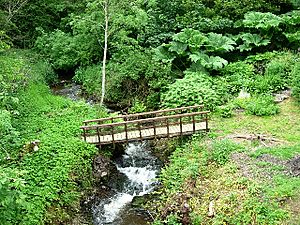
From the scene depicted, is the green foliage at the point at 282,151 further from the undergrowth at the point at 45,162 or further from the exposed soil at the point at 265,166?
the undergrowth at the point at 45,162

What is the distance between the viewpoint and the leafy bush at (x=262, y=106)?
16172 millimetres

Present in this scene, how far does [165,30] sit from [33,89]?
724 cm

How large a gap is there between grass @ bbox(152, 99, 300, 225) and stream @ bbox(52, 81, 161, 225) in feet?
2.99

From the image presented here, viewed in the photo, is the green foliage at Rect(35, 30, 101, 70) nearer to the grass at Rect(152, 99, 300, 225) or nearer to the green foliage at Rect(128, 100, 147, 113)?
the green foliage at Rect(128, 100, 147, 113)

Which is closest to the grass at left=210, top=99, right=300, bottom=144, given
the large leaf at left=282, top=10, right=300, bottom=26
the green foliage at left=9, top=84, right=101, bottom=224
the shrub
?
the shrub

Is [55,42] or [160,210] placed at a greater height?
[55,42]

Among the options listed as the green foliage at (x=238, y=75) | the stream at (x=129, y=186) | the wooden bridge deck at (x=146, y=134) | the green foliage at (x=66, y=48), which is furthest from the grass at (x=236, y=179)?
the green foliage at (x=66, y=48)

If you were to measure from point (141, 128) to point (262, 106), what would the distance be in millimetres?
4959

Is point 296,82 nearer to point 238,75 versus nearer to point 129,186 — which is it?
point 238,75

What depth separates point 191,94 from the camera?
55.2 ft

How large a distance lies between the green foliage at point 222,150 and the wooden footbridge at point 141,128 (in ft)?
4.60

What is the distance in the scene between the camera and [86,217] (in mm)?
12867

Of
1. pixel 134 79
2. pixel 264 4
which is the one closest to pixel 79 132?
pixel 134 79

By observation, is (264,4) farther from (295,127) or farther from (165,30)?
(295,127)
